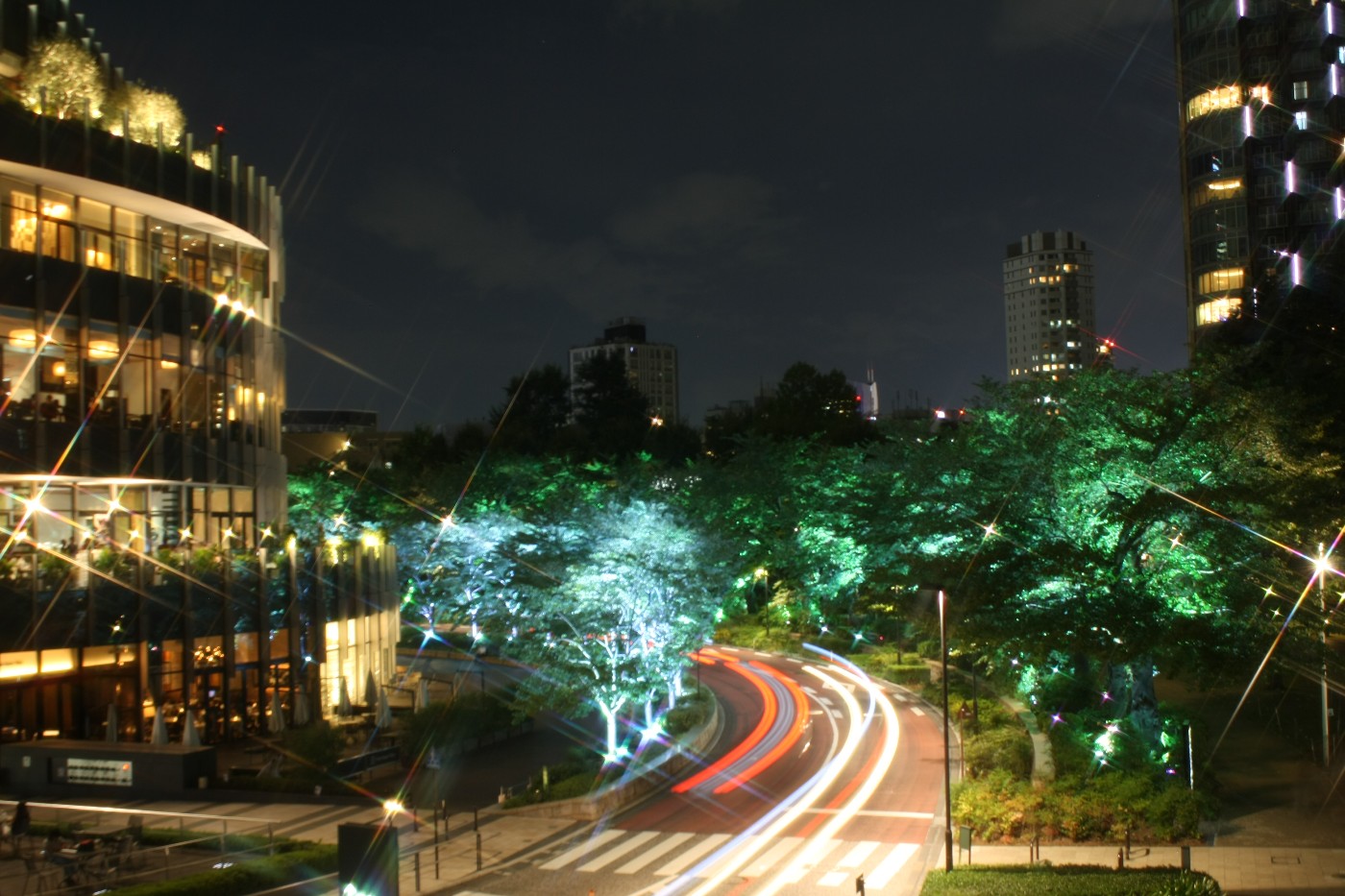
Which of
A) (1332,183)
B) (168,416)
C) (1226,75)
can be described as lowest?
(168,416)

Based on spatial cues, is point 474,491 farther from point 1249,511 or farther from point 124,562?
point 1249,511

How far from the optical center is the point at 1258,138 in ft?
261

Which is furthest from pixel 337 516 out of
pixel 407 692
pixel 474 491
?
pixel 407 692

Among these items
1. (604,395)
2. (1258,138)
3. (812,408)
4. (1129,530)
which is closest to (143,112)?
(1129,530)

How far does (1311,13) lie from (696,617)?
70.6 m

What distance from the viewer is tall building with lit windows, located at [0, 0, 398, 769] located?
32.1 meters

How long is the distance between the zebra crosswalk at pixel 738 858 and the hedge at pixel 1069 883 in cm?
238

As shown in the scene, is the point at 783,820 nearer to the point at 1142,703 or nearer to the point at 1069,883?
the point at 1069,883

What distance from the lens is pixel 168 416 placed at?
37.5 meters

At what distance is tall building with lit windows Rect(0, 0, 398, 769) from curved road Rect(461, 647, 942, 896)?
12869 mm

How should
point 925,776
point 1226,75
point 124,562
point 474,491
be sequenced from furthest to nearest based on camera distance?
point 1226,75 → point 474,491 → point 124,562 → point 925,776

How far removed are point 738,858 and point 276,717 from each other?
19189 mm

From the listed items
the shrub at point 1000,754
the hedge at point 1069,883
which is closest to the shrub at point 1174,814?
the shrub at point 1000,754

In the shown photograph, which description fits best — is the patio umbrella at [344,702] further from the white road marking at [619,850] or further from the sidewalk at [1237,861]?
the sidewalk at [1237,861]
